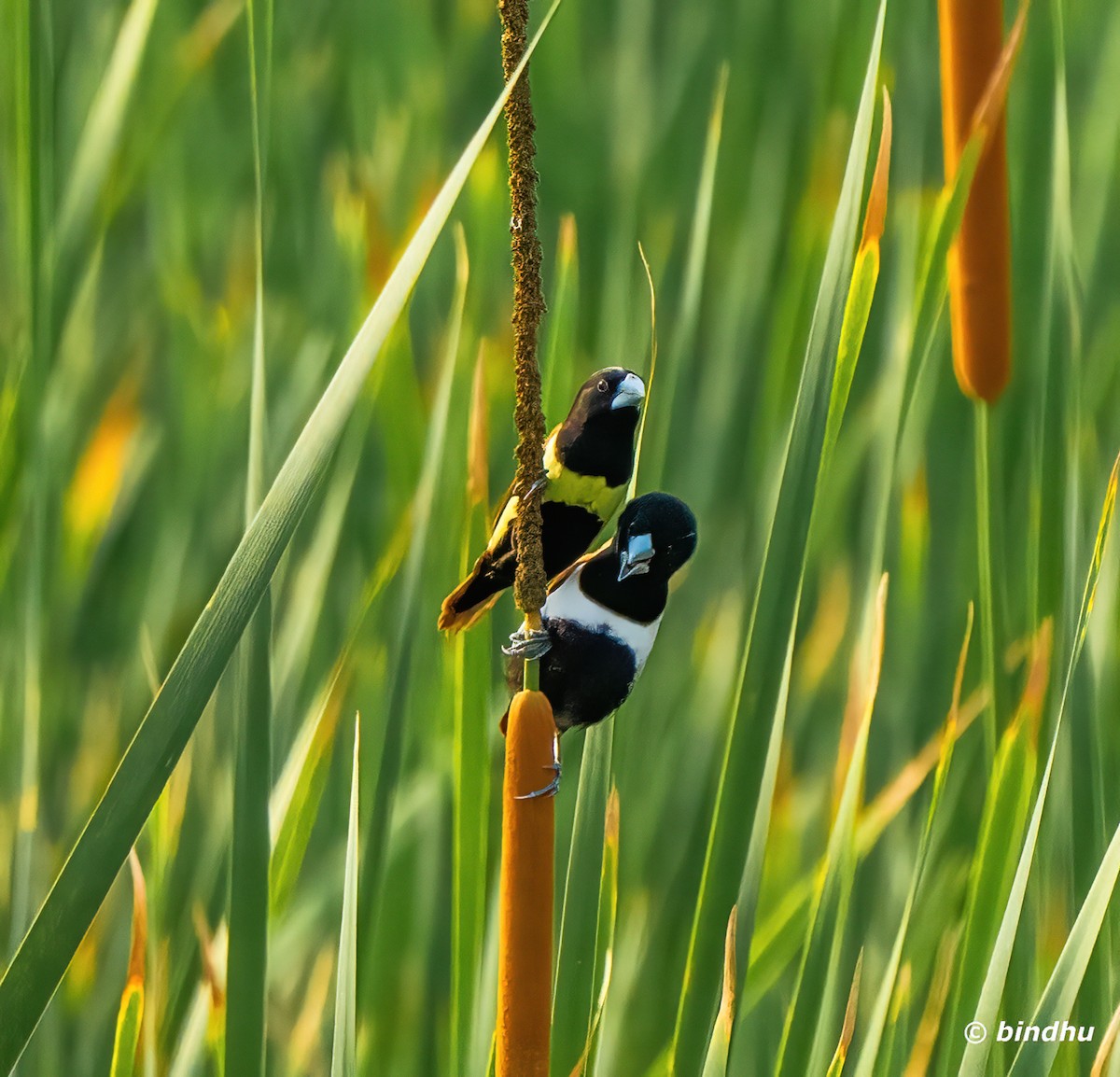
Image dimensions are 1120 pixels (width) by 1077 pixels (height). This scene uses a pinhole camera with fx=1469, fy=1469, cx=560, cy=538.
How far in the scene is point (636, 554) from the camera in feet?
2.48

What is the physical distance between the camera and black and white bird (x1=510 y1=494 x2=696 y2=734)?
2.52 ft

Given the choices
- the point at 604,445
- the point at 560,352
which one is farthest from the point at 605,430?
the point at 560,352

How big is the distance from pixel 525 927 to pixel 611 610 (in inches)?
10.2

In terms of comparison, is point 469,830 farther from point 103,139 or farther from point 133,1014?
point 103,139

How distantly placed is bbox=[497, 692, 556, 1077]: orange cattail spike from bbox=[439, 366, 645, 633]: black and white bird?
0.24 m

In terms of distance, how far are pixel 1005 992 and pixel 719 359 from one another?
541mm

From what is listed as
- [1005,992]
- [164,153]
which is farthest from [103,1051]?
Answer: [164,153]

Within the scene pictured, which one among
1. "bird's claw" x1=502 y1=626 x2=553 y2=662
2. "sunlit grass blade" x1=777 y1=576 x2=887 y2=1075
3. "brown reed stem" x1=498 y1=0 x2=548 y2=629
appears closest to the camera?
"brown reed stem" x1=498 y1=0 x2=548 y2=629

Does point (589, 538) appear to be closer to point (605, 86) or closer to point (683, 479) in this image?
point (683, 479)

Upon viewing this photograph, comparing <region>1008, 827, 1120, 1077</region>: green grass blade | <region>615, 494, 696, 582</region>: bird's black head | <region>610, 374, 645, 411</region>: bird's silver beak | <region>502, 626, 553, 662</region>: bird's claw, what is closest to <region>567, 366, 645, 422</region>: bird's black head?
<region>610, 374, 645, 411</region>: bird's silver beak

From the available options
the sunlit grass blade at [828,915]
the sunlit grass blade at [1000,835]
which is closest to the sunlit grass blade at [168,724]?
the sunlit grass blade at [828,915]

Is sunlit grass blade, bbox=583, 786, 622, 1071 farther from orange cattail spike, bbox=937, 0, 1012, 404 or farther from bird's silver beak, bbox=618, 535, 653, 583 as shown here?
orange cattail spike, bbox=937, 0, 1012, 404

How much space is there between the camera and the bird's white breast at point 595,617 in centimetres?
81

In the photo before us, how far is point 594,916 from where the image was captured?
88 centimetres
